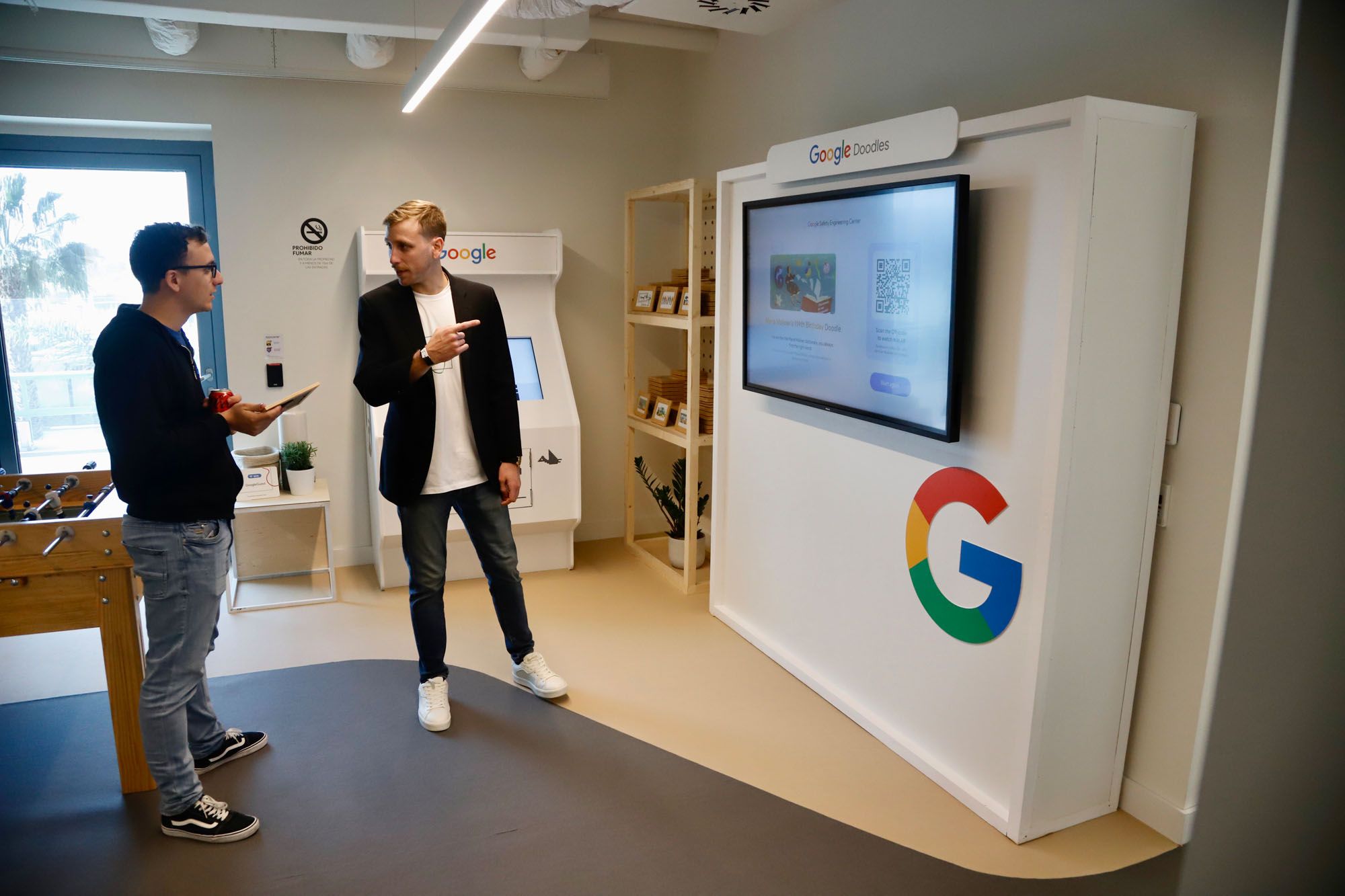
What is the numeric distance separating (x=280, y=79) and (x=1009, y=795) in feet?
14.9

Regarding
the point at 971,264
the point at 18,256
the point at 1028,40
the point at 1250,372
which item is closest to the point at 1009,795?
the point at 971,264

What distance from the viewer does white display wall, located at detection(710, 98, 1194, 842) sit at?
7.38ft

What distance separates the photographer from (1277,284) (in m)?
0.26

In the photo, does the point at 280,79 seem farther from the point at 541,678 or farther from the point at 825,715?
the point at 825,715

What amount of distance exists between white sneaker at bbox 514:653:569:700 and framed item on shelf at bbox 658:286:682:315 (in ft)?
6.60

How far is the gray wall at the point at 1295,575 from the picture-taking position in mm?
258

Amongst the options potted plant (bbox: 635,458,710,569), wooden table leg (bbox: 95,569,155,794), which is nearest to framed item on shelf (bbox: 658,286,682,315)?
potted plant (bbox: 635,458,710,569)

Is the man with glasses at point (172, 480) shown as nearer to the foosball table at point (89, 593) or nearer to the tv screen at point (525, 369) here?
the foosball table at point (89, 593)

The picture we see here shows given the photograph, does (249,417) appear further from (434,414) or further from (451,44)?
(451,44)

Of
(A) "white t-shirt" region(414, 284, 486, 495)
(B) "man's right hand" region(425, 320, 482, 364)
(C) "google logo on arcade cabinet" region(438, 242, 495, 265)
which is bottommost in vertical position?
(A) "white t-shirt" region(414, 284, 486, 495)

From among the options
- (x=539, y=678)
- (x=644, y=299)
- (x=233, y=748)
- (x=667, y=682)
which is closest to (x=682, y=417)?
(x=644, y=299)

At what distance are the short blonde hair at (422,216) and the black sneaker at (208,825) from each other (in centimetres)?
186

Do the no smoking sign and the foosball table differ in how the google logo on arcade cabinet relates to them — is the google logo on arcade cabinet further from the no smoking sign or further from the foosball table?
the foosball table

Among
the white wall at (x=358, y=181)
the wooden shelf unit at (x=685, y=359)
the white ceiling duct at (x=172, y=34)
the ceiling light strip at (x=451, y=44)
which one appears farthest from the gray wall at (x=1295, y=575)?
the white wall at (x=358, y=181)
